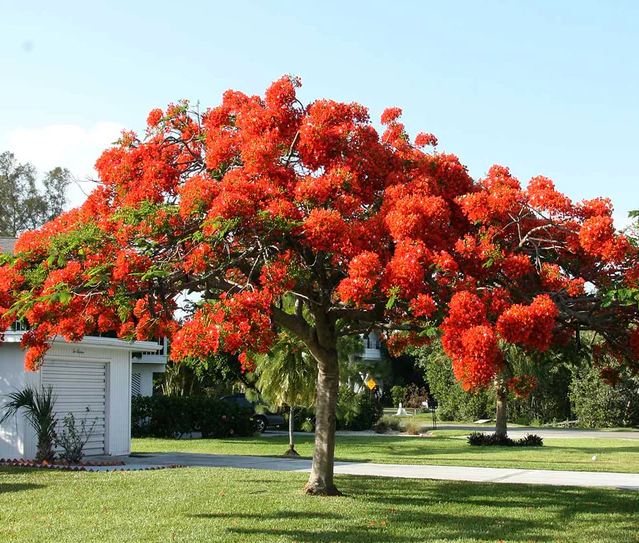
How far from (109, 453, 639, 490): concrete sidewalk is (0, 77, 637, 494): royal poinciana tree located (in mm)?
5429

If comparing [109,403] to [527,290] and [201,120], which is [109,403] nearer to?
[201,120]

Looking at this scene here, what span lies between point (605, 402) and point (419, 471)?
20.7m

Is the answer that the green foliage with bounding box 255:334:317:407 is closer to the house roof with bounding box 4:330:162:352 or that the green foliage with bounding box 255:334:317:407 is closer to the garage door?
the house roof with bounding box 4:330:162:352

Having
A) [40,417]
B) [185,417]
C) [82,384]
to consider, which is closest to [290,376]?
[82,384]

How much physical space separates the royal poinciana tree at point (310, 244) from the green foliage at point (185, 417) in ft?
54.9

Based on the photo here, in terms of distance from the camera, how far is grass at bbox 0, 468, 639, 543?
938 cm

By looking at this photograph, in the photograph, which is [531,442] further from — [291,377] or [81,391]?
[81,391]

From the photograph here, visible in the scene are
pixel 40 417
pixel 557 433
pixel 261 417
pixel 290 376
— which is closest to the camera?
pixel 40 417

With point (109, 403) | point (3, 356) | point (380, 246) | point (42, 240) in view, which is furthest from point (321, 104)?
point (109, 403)

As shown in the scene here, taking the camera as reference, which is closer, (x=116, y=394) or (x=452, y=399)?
(x=116, y=394)

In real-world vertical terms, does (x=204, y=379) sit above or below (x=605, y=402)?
above

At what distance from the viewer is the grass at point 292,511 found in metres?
9.38

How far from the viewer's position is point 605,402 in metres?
35.1

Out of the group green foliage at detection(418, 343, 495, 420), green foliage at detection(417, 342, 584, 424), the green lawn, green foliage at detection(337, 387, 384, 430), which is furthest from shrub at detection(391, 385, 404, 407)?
the green lawn
